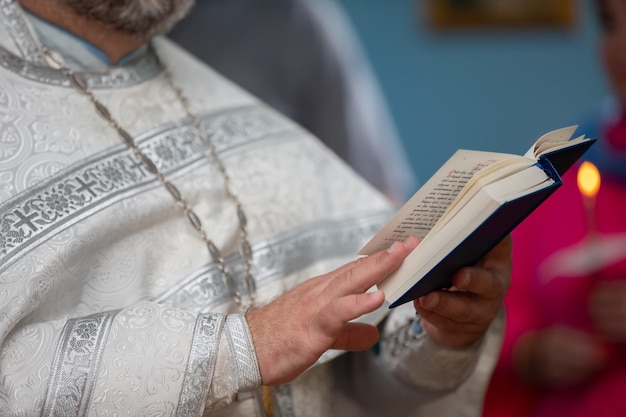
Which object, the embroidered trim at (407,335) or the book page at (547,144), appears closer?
the book page at (547,144)

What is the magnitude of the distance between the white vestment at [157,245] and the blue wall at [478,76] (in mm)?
2735

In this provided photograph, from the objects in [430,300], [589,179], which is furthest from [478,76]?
[430,300]

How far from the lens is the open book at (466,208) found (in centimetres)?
102

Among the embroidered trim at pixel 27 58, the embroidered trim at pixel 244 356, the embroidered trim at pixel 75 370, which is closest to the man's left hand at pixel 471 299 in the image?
the embroidered trim at pixel 244 356

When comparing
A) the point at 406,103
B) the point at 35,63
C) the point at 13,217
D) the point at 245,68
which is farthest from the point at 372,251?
the point at 406,103

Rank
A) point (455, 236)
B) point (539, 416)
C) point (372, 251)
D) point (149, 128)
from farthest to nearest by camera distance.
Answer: point (539, 416) → point (149, 128) → point (372, 251) → point (455, 236)

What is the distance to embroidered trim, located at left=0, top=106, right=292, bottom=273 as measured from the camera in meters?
1.21

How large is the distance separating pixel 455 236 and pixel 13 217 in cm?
60

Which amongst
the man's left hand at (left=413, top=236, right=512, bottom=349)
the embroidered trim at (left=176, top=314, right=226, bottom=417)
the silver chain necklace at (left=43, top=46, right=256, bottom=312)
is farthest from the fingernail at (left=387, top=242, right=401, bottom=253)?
the silver chain necklace at (left=43, top=46, right=256, bottom=312)

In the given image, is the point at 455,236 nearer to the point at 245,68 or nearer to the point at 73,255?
the point at 73,255

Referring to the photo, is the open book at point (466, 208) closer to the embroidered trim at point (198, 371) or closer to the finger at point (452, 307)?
the finger at point (452, 307)

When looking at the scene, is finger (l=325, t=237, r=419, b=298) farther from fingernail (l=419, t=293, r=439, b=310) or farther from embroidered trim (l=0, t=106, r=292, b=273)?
embroidered trim (l=0, t=106, r=292, b=273)

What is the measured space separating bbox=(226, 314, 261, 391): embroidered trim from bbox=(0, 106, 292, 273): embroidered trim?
Answer: 31 cm

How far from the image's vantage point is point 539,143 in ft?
3.62
